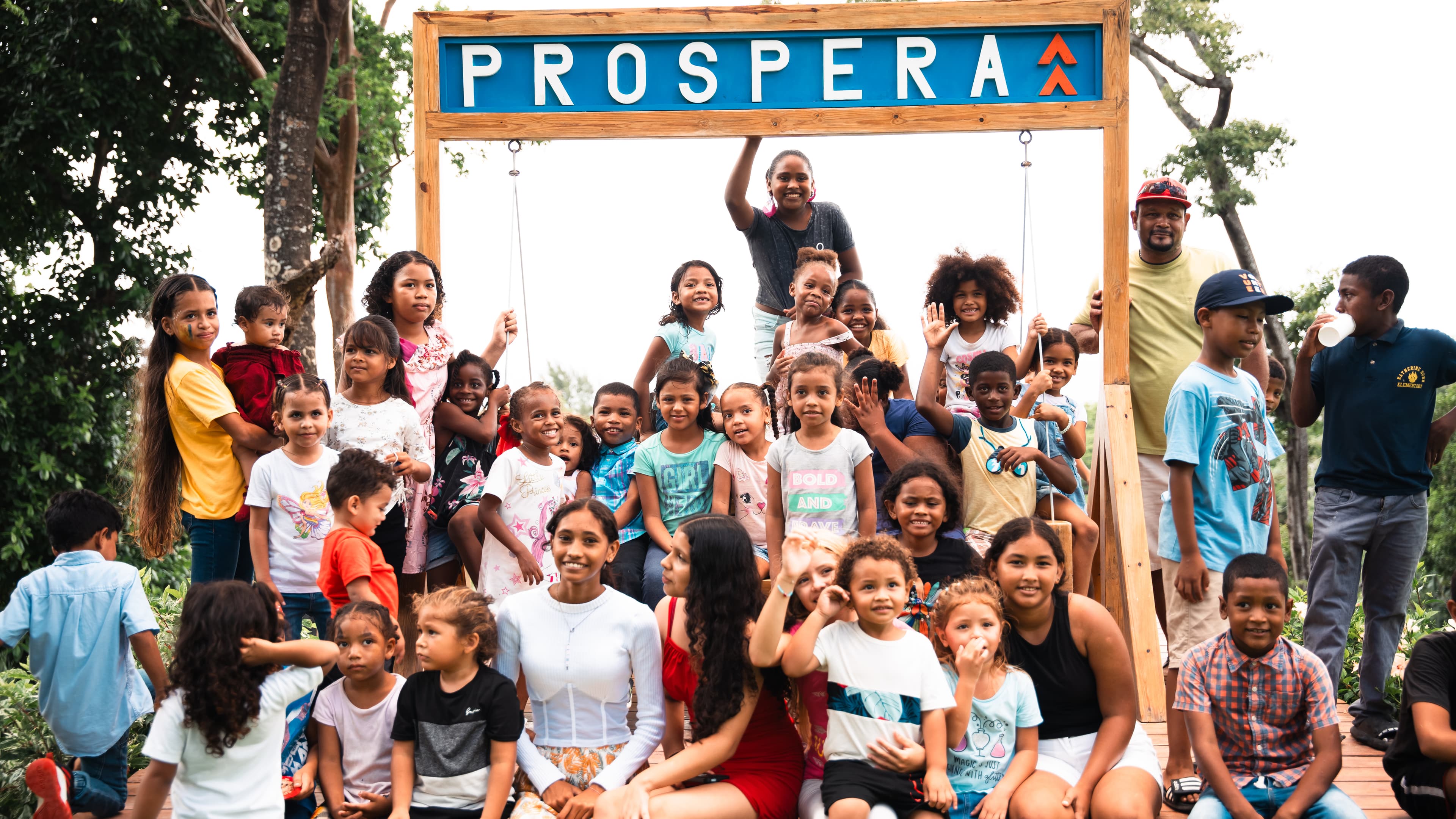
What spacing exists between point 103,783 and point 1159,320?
4.66 metres

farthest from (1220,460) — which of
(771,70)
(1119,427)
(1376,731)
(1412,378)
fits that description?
(771,70)

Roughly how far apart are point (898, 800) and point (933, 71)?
10.4ft

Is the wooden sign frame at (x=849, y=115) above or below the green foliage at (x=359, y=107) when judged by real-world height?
below

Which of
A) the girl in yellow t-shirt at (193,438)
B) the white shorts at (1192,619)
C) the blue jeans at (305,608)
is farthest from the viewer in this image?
the girl in yellow t-shirt at (193,438)

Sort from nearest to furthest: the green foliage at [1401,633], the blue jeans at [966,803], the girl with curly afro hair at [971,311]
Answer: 1. the blue jeans at [966,803]
2. the girl with curly afro hair at [971,311]
3. the green foliage at [1401,633]

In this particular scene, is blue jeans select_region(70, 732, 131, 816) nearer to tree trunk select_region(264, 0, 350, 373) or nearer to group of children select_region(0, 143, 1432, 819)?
group of children select_region(0, 143, 1432, 819)

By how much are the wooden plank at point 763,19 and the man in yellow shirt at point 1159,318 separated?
74 cm

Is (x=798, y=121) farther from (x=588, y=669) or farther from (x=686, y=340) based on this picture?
(x=588, y=669)

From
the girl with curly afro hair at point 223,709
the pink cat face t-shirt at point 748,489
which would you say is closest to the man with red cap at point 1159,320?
the pink cat face t-shirt at point 748,489

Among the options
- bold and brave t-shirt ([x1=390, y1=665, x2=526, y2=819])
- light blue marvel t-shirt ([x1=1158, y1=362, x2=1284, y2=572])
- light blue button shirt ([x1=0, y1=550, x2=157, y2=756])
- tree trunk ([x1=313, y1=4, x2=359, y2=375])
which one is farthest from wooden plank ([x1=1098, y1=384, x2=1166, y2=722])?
tree trunk ([x1=313, y1=4, x2=359, y2=375])

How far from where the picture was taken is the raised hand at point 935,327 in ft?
16.4

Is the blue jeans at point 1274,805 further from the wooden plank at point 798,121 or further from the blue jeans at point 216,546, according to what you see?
the blue jeans at point 216,546

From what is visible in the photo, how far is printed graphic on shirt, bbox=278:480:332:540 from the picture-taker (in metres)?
4.30

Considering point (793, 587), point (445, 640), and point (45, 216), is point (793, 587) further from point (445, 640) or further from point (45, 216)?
point (45, 216)
